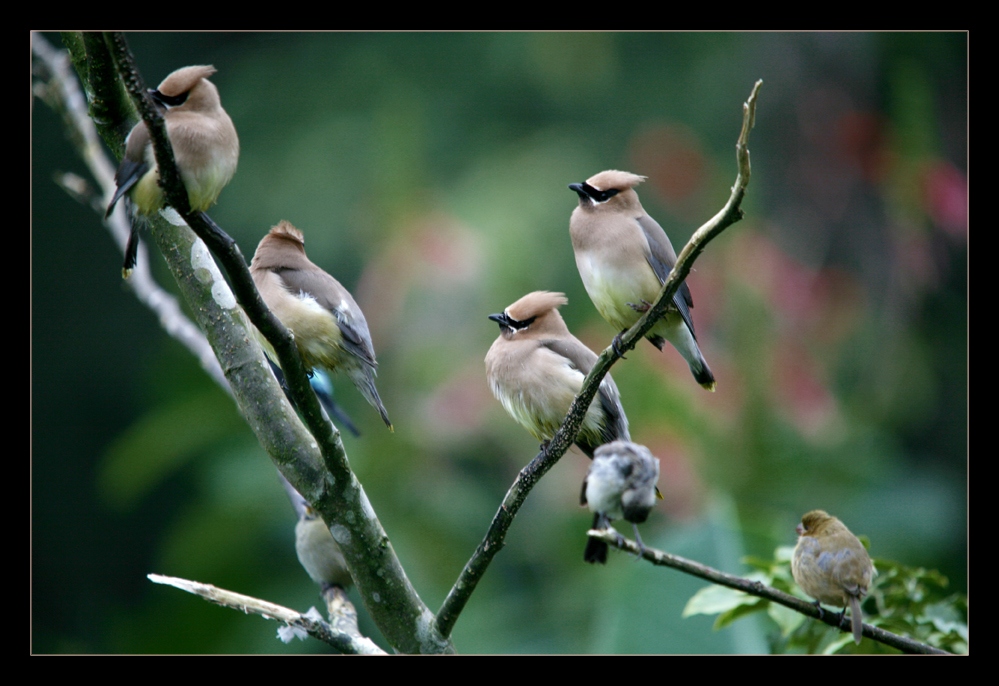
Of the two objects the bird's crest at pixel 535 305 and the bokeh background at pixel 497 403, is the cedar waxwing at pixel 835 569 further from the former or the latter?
the bokeh background at pixel 497 403

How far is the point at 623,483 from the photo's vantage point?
2219 mm

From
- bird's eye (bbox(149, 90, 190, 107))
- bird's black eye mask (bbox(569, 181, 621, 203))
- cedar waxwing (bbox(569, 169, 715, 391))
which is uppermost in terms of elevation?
bird's black eye mask (bbox(569, 181, 621, 203))

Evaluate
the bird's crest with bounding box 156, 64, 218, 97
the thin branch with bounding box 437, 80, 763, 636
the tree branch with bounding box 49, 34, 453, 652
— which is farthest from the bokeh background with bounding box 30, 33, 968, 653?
the bird's crest with bounding box 156, 64, 218, 97

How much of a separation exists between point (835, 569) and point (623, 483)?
970mm

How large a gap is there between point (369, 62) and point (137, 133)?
8578 millimetres

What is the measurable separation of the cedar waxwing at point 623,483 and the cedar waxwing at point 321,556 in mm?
1696

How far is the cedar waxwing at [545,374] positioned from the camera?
2.95 metres

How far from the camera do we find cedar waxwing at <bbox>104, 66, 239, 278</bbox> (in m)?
2.24

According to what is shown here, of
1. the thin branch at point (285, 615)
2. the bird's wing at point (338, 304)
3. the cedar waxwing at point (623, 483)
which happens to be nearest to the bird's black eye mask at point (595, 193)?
the bird's wing at point (338, 304)

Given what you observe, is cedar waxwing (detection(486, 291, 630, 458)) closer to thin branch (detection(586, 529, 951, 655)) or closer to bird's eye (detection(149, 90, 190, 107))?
thin branch (detection(586, 529, 951, 655))

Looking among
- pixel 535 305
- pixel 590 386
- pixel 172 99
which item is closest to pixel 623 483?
pixel 590 386

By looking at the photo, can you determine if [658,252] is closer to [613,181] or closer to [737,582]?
[613,181]

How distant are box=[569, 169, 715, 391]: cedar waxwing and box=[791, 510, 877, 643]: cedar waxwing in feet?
1.97

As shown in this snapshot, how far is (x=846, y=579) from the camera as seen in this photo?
2.80 m
